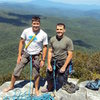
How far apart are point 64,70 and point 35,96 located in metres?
1.52

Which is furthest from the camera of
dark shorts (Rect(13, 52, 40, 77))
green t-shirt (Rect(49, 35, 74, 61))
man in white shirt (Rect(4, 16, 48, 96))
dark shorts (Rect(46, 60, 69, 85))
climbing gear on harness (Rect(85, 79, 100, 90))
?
climbing gear on harness (Rect(85, 79, 100, 90))

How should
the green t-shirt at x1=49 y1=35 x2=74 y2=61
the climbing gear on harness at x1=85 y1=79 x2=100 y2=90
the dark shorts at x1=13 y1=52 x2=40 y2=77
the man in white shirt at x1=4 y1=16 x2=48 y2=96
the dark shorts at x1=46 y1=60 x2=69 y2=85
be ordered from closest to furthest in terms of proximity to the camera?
the green t-shirt at x1=49 y1=35 x2=74 y2=61, the man in white shirt at x1=4 y1=16 x2=48 y2=96, the dark shorts at x1=46 y1=60 x2=69 y2=85, the dark shorts at x1=13 y1=52 x2=40 y2=77, the climbing gear on harness at x1=85 y1=79 x2=100 y2=90

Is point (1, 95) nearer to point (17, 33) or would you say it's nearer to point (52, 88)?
point (52, 88)

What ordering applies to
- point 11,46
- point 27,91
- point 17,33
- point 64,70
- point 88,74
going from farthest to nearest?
point 17,33
point 11,46
point 88,74
point 27,91
point 64,70

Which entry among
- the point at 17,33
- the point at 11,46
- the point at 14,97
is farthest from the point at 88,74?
the point at 17,33

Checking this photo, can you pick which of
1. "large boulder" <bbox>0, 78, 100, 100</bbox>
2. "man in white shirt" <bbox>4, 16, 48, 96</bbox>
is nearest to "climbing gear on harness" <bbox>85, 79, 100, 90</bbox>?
"large boulder" <bbox>0, 78, 100, 100</bbox>

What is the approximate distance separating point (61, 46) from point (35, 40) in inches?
35.6

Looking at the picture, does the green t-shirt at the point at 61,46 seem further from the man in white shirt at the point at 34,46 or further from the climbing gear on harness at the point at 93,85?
the climbing gear on harness at the point at 93,85

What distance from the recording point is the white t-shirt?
→ 646cm

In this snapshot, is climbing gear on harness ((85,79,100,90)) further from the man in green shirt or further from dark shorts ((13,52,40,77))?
dark shorts ((13,52,40,77))

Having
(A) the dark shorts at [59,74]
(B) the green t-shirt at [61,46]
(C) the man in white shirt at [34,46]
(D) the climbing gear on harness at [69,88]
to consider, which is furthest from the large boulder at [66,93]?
(B) the green t-shirt at [61,46]

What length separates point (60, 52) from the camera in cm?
633

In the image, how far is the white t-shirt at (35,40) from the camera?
646 centimetres

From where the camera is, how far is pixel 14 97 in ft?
22.3
